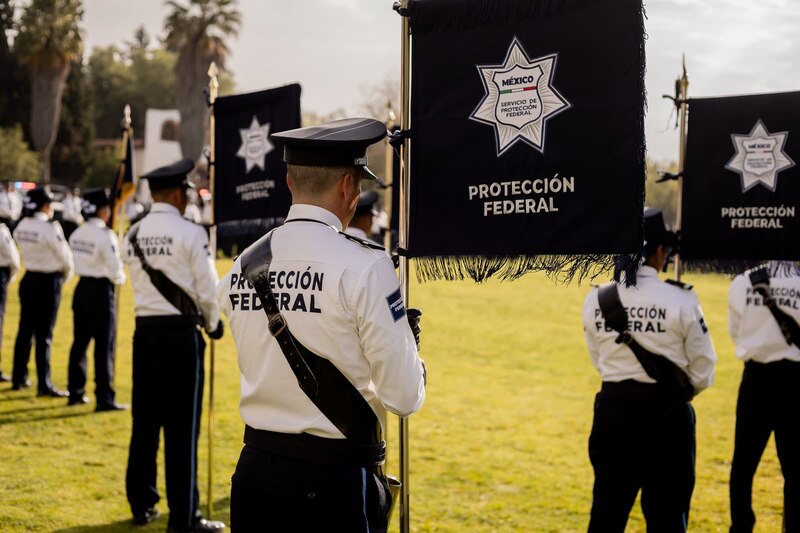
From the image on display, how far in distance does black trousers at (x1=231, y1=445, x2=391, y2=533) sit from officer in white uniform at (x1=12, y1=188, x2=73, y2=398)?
311 inches

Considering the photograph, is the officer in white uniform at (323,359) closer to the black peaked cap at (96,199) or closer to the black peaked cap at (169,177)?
the black peaked cap at (169,177)

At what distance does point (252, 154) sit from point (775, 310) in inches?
154

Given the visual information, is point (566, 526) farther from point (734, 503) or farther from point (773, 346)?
point (773, 346)

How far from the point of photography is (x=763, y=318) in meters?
5.64

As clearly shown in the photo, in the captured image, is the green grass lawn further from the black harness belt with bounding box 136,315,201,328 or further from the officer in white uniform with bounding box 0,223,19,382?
the black harness belt with bounding box 136,315,201,328

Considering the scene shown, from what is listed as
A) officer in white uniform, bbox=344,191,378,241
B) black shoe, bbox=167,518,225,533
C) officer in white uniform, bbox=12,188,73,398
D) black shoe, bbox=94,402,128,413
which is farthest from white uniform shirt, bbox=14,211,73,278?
black shoe, bbox=167,518,225,533

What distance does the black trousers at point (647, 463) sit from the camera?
4.65 meters

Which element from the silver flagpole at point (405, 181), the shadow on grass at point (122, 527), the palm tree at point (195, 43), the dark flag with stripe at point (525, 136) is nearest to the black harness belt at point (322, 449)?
the silver flagpole at point (405, 181)

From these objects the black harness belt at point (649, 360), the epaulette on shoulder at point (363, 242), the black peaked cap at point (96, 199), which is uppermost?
the black peaked cap at point (96, 199)

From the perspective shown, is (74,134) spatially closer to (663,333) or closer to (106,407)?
(106,407)

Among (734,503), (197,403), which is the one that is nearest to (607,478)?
(734,503)

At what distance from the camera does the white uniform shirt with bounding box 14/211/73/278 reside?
402 inches

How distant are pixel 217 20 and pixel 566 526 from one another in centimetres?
3575

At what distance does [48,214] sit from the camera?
34.8 ft
